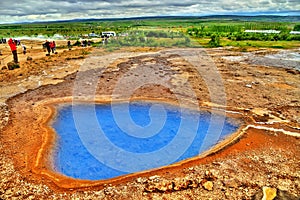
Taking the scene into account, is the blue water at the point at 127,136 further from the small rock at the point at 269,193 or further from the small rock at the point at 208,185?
the small rock at the point at 269,193

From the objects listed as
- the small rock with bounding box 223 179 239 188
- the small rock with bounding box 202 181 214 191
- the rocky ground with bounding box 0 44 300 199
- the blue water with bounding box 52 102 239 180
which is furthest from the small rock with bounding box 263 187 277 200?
the blue water with bounding box 52 102 239 180

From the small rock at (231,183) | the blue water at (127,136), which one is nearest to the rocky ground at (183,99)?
the small rock at (231,183)

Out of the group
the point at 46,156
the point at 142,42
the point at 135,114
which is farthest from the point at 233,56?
the point at 46,156

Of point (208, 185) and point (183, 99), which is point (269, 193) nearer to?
point (208, 185)

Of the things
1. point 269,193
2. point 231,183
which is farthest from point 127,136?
point 269,193

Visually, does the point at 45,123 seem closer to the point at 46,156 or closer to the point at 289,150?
the point at 46,156
